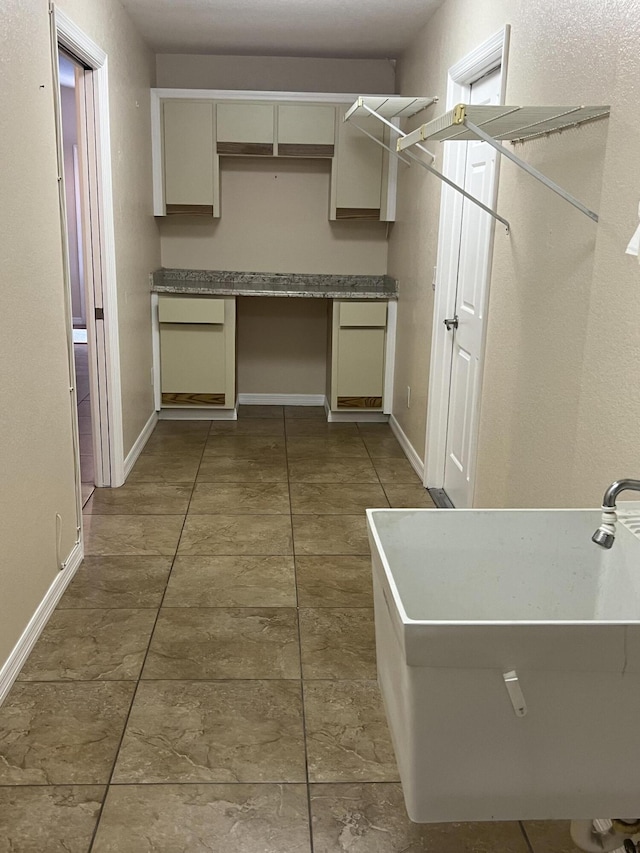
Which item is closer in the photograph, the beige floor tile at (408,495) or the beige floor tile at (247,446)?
the beige floor tile at (408,495)

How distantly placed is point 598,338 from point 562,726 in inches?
45.6

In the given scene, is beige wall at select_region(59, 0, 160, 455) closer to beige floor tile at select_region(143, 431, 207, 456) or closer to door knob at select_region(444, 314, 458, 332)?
beige floor tile at select_region(143, 431, 207, 456)

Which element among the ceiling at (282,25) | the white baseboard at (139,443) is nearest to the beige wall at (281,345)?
the white baseboard at (139,443)

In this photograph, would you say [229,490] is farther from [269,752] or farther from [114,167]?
[269,752]

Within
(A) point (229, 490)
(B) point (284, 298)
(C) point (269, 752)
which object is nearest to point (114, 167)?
(A) point (229, 490)

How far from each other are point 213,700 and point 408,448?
8.75 ft

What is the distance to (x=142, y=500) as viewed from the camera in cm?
396

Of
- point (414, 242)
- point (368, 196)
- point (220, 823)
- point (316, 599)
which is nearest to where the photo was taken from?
point (220, 823)

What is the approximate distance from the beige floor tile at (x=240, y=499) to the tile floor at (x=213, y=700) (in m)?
0.02

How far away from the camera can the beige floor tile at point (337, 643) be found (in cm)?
250

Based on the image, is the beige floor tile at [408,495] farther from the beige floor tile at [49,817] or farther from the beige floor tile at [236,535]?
the beige floor tile at [49,817]

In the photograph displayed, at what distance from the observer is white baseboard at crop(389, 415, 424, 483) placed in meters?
4.41

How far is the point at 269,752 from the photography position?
2107mm

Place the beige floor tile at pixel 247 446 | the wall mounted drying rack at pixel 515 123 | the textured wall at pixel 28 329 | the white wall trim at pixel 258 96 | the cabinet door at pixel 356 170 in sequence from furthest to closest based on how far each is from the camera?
the cabinet door at pixel 356 170
the white wall trim at pixel 258 96
the beige floor tile at pixel 247 446
the textured wall at pixel 28 329
the wall mounted drying rack at pixel 515 123
